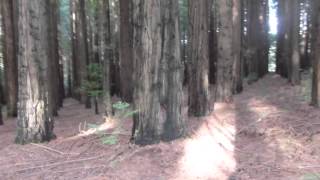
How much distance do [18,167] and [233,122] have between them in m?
4.53

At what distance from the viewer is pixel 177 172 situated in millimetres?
6188

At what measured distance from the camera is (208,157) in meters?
6.70

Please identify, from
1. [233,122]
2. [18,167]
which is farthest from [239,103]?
[18,167]

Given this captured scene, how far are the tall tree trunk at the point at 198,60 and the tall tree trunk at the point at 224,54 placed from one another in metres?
2.06

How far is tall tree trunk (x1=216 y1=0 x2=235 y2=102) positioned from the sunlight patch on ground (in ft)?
12.6

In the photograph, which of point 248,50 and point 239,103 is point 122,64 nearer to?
point 239,103

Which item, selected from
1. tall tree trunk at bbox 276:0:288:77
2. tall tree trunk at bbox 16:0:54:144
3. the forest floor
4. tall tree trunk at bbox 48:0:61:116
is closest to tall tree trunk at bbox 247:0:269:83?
tall tree trunk at bbox 276:0:288:77

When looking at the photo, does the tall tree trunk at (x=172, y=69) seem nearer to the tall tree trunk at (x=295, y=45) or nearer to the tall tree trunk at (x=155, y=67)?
the tall tree trunk at (x=155, y=67)

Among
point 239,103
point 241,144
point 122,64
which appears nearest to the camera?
point 241,144

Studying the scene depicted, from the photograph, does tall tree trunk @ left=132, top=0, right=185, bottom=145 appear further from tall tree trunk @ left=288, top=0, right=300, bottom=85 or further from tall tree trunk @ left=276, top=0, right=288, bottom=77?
tall tree trunk @ left=276, top=0, right=288, bottom=77

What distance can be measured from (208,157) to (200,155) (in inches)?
4.8

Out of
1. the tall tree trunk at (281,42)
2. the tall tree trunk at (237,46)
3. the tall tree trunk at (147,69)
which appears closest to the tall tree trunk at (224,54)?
the tall tree trunk at (237,46)

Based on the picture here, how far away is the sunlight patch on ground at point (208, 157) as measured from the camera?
6220mm

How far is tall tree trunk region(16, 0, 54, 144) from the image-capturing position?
848 cm
